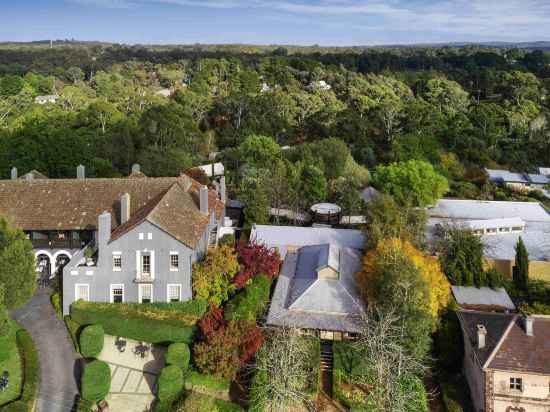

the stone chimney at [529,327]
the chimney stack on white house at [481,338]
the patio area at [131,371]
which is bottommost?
the patio area at [131,371]

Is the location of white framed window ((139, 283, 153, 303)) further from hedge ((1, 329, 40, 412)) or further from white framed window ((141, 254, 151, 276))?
hedge ((1, 329, 40, 412))

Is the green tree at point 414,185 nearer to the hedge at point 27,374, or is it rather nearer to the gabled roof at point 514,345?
the gabled roof at point 514,345

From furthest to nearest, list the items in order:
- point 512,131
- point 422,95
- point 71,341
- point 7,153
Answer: point 422,95 < point 512,131 < point 7,153 < point 71,341

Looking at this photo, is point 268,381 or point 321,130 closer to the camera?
point 268,381

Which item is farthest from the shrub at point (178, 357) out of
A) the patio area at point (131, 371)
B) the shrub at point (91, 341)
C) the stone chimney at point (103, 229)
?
the stone chimney at point (103, 229)

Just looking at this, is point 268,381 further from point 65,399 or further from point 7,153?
point 7,153

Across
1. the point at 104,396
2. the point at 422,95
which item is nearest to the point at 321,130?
the point at 422,95
